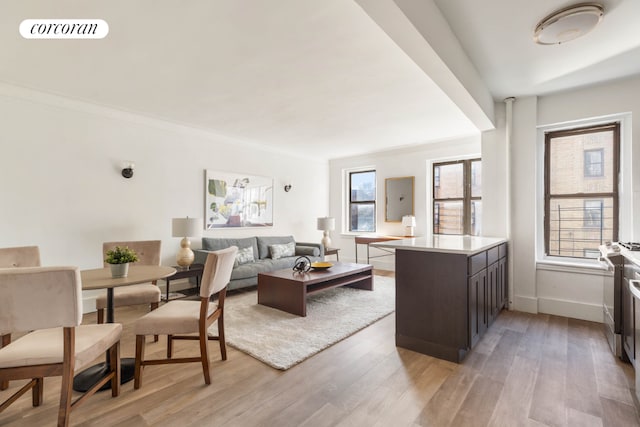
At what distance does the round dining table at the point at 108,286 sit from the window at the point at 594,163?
4.46m

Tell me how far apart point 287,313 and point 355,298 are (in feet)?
3.45

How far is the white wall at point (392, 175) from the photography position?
5414 millimetres

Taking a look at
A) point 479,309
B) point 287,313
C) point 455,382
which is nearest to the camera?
point 455,382

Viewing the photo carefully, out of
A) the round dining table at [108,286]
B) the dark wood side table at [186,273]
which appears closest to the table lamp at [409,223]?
the dark wood side table at [186,273]

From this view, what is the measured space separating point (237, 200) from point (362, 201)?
112 inches

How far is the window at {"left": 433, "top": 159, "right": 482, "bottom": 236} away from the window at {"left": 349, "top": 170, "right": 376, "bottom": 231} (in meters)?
1.35

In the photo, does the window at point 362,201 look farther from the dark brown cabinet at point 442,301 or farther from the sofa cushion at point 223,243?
the dark brown cabinet at point 442,301

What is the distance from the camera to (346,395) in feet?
6.29

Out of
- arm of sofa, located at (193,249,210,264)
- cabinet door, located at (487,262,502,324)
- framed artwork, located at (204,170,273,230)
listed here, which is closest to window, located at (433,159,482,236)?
cabinet door, located at (487,262,502,324)

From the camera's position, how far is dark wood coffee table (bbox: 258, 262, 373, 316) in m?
3.40

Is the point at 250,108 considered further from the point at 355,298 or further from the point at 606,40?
the point at 606,40

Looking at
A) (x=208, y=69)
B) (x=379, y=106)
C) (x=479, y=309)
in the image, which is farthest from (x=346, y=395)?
(x=379, y=106)

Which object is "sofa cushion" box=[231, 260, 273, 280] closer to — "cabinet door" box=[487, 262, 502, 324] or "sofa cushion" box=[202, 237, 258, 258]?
"sofa cushion" box=[202, 237, 258, 258]

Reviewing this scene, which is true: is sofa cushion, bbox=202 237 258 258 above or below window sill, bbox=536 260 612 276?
above
